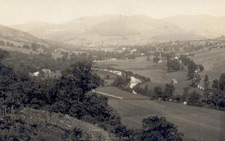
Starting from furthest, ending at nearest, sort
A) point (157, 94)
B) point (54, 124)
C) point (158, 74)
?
point (158, 74)
point (157, 94)
point (54, 124)

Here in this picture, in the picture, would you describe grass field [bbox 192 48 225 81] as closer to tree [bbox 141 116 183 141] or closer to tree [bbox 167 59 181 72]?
tree [bbox 167 59 181 72]

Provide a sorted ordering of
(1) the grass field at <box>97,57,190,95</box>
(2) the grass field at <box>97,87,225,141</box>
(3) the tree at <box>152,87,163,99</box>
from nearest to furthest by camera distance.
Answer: (2) the grass field at <box>97,87,225,141</box>, (3) the tree at <box>152,87,163,99</box>, (1) the grass field at <box>97,57,190,95</box>

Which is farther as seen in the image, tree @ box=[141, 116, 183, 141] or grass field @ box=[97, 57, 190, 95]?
grass field @ box=[97, 57, 190, 95]

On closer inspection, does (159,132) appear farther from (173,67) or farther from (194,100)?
(173,67)

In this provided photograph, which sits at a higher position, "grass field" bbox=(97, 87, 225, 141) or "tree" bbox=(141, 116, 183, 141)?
"tree" bbox=(141, 116, 183, 141)

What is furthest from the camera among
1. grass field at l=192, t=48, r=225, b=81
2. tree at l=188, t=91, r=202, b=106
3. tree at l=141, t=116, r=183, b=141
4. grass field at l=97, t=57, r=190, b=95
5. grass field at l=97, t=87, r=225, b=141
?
grass field at l=192, t=48, r=225, b=81

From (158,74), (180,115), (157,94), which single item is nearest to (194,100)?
(157,94)

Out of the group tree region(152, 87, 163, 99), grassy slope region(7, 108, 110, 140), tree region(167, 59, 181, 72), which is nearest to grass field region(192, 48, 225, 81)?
tree region(167, 59, 181, 72)

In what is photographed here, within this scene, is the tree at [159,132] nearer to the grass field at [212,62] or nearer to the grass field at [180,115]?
the grass field at [180,115]
